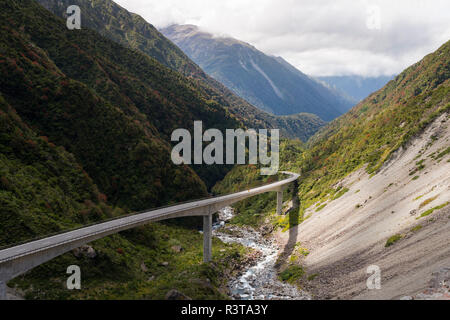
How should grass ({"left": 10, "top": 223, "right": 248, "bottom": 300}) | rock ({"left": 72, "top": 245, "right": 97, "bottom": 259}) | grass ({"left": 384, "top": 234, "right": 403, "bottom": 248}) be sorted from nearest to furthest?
grass ({"left": 10, "top": 223, "right": 248, "bottom": 300})
grass ({"left": 384, "top": 234, "right": 403, "bottom": 248})
rock ({"left": 72, "top": 245, "right": 97, "bottom": 259})

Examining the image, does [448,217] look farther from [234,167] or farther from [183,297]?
[234,167]

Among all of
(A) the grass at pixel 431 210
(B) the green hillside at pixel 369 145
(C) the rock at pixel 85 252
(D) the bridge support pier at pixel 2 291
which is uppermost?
(B) the green hillside at pixel 369 145

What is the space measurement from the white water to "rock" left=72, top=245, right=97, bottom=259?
1743 cm

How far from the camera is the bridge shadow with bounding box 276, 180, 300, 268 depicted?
46.8m

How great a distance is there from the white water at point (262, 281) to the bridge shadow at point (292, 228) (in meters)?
1.47

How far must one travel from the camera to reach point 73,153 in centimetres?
5769

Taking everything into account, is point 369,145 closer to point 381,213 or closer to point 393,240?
point 381,213

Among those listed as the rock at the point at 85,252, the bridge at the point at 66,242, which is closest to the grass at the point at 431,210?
the bridge at the point at 66,242

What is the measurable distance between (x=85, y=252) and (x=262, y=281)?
2279 centimetres

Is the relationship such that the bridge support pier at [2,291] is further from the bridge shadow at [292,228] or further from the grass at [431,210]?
the grass at [431,210]

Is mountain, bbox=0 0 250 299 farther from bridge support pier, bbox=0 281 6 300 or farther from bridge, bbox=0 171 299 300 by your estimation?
A: bridge support pier, bbox=0 281 6 300

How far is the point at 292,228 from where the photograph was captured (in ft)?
188

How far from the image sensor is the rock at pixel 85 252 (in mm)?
33594

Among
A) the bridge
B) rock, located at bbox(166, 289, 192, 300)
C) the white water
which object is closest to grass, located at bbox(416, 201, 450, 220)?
the white water
